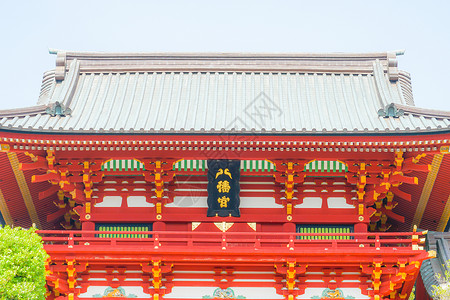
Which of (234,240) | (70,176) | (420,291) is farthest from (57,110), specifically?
(420,291)

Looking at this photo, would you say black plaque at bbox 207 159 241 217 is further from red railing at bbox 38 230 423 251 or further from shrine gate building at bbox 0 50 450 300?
red railing at bbox 38 230 423 251

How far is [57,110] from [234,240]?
6.93 metres

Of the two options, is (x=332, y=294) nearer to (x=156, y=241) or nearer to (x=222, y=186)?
(x=222, y=186)

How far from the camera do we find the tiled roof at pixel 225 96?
2089 centimetres

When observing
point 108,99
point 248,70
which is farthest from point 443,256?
point 108,99

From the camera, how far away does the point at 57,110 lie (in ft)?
70.6

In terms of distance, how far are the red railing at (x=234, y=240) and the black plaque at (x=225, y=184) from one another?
0.85 meters

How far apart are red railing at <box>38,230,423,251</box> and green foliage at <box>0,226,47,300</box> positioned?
2.27 m

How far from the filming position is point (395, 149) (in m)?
19.7

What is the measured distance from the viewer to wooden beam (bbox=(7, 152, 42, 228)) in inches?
814

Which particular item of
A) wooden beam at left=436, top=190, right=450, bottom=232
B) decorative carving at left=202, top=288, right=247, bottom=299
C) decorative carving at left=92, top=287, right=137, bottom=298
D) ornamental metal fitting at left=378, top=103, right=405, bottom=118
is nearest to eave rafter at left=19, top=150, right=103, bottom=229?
decorative carving at left=92, top=287, right=137, bottom=298

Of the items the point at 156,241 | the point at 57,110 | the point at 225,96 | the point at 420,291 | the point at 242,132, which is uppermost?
the point at 225,96

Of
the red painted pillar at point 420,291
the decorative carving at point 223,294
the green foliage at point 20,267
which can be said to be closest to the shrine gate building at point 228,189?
the decorative carving at point 223,294

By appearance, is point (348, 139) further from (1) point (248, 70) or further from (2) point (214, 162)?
(1) point (248, 70)
